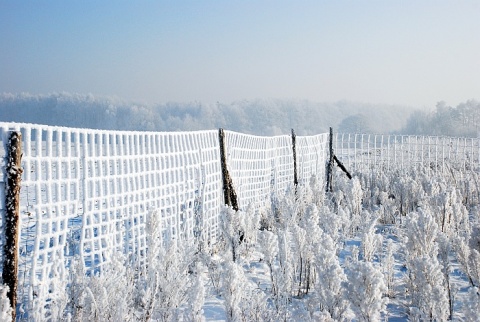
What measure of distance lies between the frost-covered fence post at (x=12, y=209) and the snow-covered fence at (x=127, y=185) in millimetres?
66

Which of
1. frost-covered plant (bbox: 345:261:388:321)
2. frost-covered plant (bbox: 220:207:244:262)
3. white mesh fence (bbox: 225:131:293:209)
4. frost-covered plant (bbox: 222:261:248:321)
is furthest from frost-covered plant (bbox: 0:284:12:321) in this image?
white mesh fence (bbox: 225:131:293:209)

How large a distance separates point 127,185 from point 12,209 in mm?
2645

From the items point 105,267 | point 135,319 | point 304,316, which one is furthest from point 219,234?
point 304,316

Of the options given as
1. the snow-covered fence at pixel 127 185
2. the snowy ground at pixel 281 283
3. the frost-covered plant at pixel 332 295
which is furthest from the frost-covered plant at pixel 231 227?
the frost-covered plant at pixel 332 295

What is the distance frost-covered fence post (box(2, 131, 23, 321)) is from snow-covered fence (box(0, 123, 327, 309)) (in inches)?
2.6

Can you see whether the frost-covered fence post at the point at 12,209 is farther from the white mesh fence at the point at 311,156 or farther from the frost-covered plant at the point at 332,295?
the white mesh fence at the point at 311,156

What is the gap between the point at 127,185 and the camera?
5.97m

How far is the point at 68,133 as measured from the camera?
4070 mm

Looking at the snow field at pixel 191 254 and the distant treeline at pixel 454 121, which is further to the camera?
the distant treeline at pixel 454 121

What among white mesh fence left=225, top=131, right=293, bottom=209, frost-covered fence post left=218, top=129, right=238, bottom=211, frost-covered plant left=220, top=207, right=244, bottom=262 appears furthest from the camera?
white mesh fence left=225, top=131, right=293, bottom=209

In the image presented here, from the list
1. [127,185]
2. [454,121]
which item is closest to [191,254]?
[127,185]

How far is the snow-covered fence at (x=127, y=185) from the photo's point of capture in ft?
12.2

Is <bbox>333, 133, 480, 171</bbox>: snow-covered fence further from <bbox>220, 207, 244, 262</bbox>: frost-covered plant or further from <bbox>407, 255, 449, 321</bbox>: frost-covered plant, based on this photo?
<bbox>407, 255, 449, 321</bbox>: frost-covered plant

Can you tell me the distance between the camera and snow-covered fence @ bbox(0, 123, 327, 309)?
12.2ft
